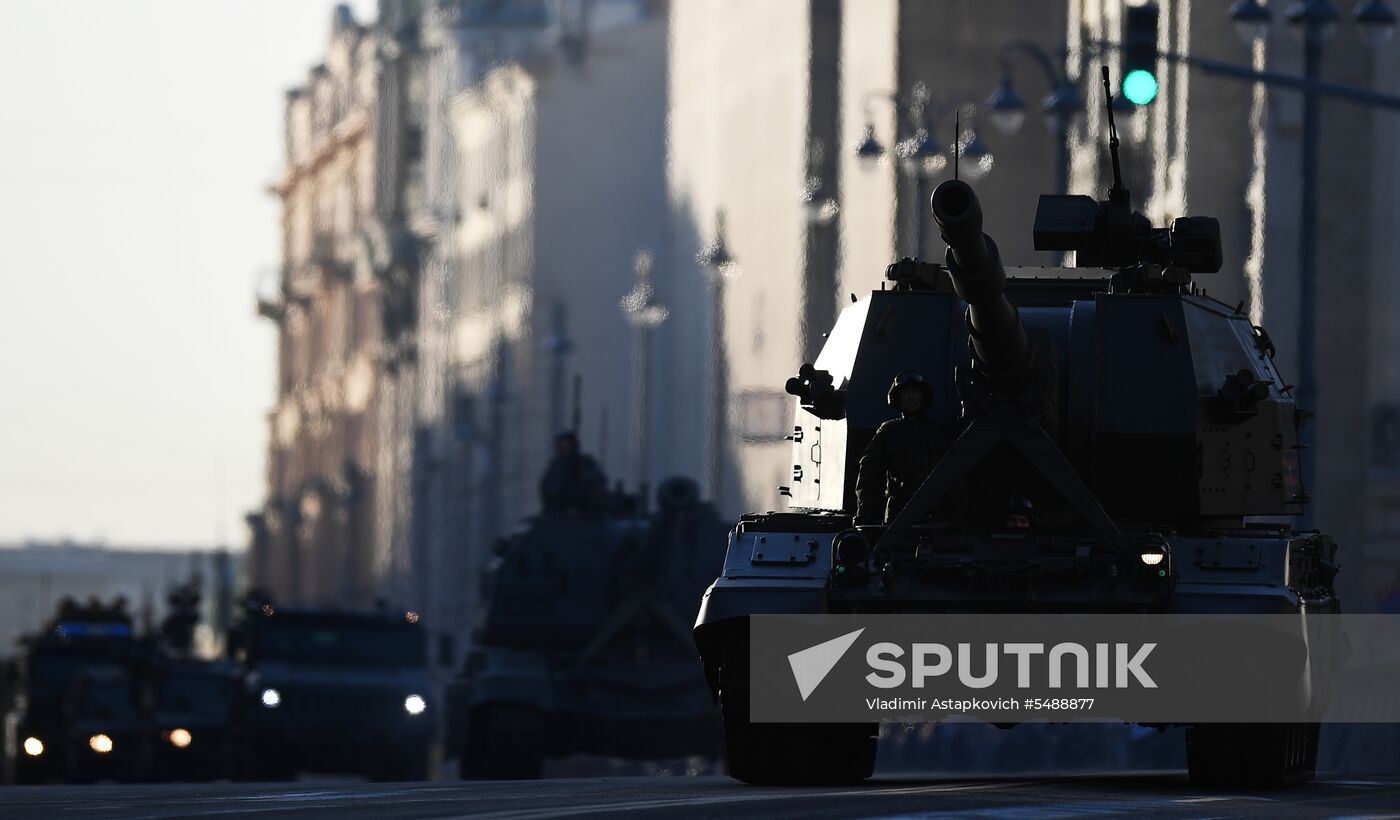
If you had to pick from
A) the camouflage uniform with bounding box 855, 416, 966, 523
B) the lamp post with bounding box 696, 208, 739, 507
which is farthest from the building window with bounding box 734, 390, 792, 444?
the camouflage uniform with bounding box 855, 416, 966, 523

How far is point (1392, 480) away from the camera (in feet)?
137

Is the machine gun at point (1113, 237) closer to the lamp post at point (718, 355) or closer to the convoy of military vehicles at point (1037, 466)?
the convoy of military vehicles at point (1037, 466)

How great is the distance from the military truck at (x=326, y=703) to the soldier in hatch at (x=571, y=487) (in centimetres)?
541

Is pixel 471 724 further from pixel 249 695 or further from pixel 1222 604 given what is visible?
pixel 1222 604

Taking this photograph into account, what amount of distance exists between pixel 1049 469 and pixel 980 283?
140 cm

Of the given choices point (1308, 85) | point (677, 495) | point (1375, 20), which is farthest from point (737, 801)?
point (677, 495)

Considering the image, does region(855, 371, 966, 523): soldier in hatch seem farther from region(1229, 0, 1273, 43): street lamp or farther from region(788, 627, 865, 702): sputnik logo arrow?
region(1229, 0, 1273, 43): street lamp

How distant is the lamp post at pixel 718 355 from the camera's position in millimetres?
45812

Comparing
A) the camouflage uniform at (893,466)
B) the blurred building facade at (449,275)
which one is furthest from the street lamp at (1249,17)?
the blurred building facade at (449,275)

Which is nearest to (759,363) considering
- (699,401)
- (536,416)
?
(699,401)

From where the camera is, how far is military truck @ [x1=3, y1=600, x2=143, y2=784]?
1590 inches

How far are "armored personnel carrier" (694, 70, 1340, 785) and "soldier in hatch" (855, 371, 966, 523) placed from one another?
0.11 m

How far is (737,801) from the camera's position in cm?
1541

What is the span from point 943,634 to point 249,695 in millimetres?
20452
